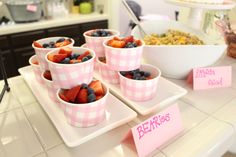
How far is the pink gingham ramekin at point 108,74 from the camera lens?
0.71 metres

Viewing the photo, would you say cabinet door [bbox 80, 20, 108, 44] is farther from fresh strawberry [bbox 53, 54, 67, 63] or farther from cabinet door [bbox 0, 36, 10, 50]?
fresh strawberry [bbox 53, 54, 67, 63]

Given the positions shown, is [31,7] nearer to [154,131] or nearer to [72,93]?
[72,93]

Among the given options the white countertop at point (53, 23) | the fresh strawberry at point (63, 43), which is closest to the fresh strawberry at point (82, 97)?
the fresh strawberry at point (63, 43)

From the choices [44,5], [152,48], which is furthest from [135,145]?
[44,5]

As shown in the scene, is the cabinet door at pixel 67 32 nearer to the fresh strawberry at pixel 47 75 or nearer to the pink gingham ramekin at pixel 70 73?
the fresh strawberry at pixel 47 75

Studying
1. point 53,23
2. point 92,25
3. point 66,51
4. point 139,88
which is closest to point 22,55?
point 53,23

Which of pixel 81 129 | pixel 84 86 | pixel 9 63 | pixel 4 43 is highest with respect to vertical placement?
pixel 84 86

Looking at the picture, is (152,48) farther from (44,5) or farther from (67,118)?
(44,5)

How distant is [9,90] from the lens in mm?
767

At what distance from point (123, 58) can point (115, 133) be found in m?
0.22

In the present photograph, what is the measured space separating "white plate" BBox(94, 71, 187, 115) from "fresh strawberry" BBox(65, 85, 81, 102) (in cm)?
18

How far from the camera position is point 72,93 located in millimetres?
527

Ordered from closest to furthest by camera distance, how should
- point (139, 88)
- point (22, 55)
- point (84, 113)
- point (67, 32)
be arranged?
1. point (84, 113)
2. point (139, 88)
3. point (22, 55)
4. point (67, 32)

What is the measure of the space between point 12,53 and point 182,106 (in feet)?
6.30
